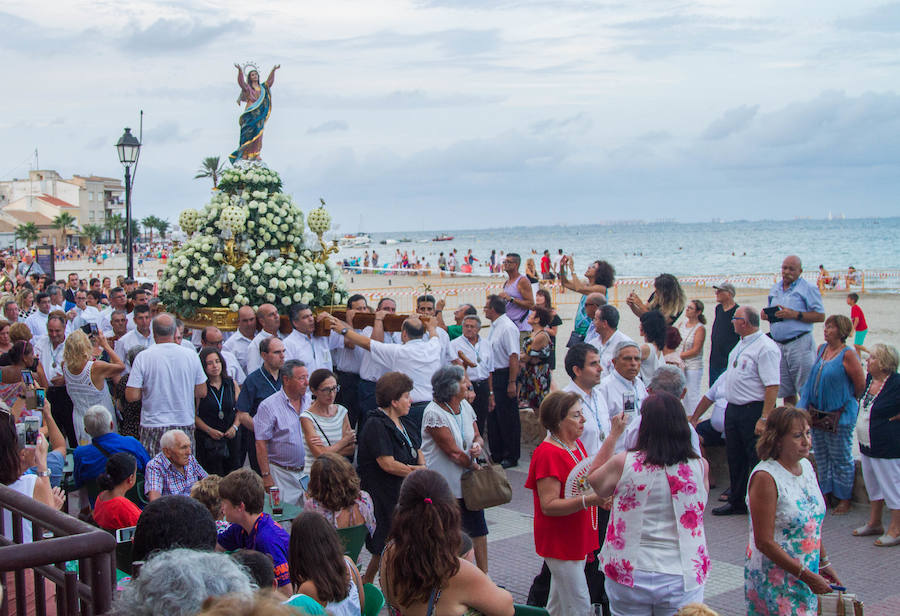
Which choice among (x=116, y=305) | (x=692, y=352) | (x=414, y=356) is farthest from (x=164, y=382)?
(x=692, y=352)

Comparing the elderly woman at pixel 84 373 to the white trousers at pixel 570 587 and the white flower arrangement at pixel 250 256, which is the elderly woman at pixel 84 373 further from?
the white trousers at pixel 570 587

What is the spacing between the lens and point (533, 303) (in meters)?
11.0

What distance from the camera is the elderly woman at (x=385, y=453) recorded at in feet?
20.7

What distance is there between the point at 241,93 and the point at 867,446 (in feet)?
30.6

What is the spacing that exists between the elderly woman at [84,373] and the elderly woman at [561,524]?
5355 mm

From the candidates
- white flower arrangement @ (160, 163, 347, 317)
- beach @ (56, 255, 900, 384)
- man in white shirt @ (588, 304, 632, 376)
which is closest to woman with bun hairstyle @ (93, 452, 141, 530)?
man in white shirt @ (588, 304, 632, 376)

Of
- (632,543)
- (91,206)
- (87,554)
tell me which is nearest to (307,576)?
(87,554)

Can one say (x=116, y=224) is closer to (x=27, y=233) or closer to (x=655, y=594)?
(x=27, y=233)

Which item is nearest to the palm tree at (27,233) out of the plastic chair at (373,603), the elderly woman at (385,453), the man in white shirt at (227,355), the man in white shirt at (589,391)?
the man in white shirt at (227,355)

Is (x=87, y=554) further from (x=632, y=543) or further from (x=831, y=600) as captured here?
(x=831, y=600)

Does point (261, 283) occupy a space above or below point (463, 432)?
above

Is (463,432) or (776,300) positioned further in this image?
(776,300)

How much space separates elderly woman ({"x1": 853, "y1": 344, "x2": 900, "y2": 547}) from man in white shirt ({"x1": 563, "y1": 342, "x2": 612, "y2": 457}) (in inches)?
104

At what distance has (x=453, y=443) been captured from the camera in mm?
6395
